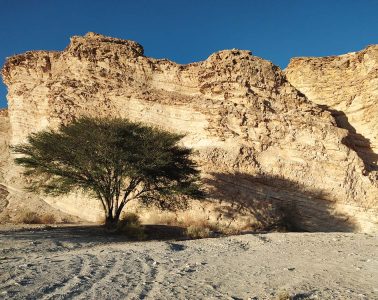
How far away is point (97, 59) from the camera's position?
75.2 ft

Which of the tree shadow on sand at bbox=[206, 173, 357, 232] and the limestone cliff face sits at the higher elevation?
the limestone cliff face

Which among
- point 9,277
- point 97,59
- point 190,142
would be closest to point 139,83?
point 97,59

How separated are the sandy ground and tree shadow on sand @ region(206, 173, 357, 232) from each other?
24.7 feet

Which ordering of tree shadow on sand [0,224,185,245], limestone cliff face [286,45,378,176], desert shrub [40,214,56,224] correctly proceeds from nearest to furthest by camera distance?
tree shadow on sand [0,224,185,245]
desert shrub [40,214,56,224]
limestone cliff face [286,45,378,176]

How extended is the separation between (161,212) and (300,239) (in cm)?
812

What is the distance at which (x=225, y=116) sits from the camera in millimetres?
21578

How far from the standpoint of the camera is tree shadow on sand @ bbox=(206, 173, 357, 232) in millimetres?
19281

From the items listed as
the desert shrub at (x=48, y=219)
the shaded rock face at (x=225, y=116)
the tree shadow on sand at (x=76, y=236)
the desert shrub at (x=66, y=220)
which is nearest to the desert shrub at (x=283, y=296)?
the tree shadow on sand at (x=76, y=236)

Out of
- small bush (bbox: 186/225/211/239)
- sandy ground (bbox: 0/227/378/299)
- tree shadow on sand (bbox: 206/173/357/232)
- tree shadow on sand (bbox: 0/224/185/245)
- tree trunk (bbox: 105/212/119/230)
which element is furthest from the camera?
tree shadow on sand (bbox: 206/173/357/232)

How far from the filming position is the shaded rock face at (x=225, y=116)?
19766 mm

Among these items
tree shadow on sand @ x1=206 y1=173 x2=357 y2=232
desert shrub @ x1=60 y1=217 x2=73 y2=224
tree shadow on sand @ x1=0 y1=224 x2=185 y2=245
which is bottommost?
tree shadow on sand @ x1=0 y1=224 x2=185 y2=245

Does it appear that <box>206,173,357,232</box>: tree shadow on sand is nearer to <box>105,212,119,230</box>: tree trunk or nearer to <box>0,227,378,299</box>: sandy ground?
<box>105,212,119,230</box>: tree trunk

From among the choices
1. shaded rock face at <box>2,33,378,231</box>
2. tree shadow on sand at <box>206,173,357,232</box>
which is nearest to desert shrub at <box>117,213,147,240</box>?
shaded rock face at <box>2,33,378,231</box>

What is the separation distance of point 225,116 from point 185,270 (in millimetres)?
15137
